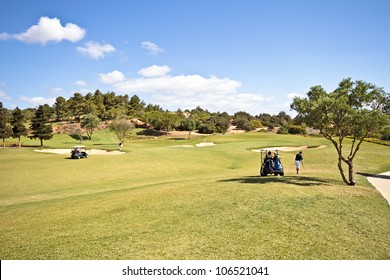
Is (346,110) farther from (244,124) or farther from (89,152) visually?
(244,124)

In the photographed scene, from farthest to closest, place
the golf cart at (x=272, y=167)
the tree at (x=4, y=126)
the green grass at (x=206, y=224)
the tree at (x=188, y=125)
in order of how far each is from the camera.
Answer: the tree at (x=188, y=125) < the tree at (x=4, y=126) < the golf cart at (x=272, y=167) < the green grass at (x=206, y=224)

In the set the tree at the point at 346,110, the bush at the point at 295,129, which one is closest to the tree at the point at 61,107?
the bush at the point at 295,129

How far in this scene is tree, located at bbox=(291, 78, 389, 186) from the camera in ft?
64.0

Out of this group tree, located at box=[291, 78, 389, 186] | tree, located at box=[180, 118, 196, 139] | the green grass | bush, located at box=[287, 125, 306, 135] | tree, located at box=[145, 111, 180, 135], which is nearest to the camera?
the green grass

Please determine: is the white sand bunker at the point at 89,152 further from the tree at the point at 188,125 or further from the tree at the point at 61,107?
the tree at the point at 61,107

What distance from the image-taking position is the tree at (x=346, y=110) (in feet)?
64.0

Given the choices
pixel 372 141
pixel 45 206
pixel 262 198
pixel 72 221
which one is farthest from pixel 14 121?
pixel 372 141

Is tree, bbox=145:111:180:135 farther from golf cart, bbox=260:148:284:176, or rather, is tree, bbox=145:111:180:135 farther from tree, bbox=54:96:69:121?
golf cart, bbox=260:148:284:176

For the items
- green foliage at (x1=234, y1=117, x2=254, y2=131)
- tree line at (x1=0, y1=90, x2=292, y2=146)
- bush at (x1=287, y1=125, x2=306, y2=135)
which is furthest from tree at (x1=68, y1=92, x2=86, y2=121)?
bush at (x1=287, y1=125, x2=306, y2=135)

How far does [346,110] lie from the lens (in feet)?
65.2

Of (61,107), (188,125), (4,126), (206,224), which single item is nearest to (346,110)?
(206,224)

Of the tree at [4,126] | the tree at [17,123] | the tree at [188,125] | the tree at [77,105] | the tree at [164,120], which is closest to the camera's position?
the tree at [4,126]
